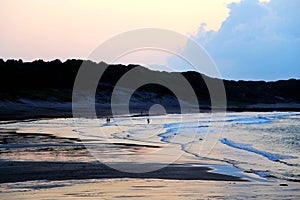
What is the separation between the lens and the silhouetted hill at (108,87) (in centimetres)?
7844

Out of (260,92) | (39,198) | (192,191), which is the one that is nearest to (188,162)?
(192,191)

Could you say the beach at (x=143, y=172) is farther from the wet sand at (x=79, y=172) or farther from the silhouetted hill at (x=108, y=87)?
the silhouetted hill at (x=108, y=87)

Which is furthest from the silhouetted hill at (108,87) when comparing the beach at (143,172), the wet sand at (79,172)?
the wet sand at (79,172)

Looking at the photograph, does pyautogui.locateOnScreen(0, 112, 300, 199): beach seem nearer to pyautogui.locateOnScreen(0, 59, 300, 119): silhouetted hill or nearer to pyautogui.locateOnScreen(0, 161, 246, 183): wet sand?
pyautogui.locateOnScreen(0, 161, 246, 183): wet sand

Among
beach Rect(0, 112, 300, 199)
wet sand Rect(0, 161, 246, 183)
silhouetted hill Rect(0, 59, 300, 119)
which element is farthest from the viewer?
silhouetted hill Rect(0, 59, 300, 119)

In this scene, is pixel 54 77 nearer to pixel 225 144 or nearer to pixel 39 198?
pixel 225 144

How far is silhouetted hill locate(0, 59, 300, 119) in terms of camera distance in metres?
78.4

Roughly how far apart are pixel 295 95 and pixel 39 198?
173229 millimetres

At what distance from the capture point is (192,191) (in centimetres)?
1194

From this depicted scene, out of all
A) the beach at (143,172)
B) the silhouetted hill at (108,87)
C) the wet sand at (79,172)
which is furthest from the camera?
the silhouetted hill at (108,87)

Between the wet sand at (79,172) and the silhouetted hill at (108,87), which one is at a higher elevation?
the silhouetted hill at (108,87)

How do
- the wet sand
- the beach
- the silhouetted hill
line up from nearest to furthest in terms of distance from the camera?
the beach < the wet sand < the silhouetted hill

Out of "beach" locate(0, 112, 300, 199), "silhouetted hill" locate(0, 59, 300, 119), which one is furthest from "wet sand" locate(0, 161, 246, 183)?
"silhouetted hill" locate(0, 59, 300, 119)

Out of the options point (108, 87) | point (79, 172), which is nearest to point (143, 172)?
point (79, 172)
